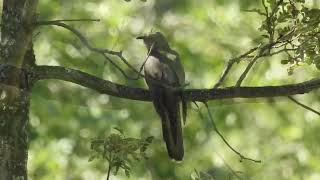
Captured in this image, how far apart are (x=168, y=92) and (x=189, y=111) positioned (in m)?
1.39

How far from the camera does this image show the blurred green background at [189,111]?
208 inches

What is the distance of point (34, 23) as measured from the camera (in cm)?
299

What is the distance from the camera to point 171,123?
379 cm

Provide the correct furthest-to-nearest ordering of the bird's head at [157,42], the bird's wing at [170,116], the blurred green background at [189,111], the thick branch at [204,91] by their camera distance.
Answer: the blurred green background at [189,111] < the bird's head at [157,42] < the bird's wing at [170,116] < the thick branch at [204,91]

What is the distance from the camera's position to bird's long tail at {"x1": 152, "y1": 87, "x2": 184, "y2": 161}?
3.75m

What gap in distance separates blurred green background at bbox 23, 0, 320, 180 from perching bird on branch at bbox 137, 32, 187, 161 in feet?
3.15

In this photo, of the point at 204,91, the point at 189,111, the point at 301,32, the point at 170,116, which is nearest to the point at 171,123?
the point at 170,116

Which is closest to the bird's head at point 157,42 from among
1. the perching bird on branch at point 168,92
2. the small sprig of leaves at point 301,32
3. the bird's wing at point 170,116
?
the perching bird on branch at point 168,92

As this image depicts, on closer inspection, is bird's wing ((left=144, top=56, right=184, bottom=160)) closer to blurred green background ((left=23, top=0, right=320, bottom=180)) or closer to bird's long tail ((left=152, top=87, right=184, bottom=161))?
bird's long tail ((left=152, top=87, right=184, bottom=161))

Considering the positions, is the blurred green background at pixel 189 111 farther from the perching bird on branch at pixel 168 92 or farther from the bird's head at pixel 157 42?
the perching bird on branch at pixel 168 92

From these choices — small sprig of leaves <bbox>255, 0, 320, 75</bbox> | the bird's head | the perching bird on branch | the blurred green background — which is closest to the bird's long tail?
the perching bird on branch

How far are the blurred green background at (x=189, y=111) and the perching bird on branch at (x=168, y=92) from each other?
0.96 metres

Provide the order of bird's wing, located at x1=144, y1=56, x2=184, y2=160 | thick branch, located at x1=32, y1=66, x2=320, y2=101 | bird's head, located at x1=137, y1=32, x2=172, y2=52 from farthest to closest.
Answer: bird's head, located at x1=137, y1=32, x2=172, y2=52
bird's wing, located at x1=144, y1=56, x2=184, y2=160
thick branch, located at x1=32, y1=66, x2=320, y2=101

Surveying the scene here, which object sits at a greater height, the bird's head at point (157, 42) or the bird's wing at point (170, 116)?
the bird's head at point (157, 42)
